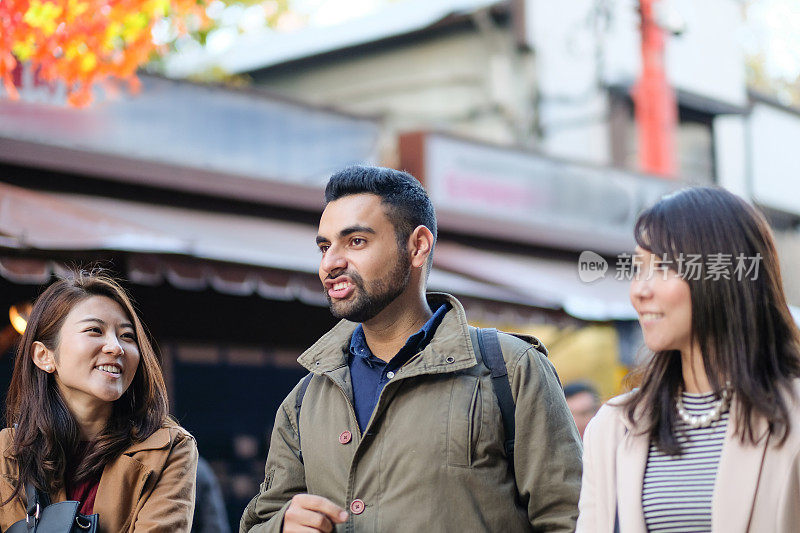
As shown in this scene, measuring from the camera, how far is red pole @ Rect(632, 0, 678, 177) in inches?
545

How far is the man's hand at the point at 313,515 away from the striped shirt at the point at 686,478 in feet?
2.90

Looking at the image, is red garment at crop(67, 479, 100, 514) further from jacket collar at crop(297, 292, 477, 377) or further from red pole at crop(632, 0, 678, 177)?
red pole at crop(632, 0, 678, 177)

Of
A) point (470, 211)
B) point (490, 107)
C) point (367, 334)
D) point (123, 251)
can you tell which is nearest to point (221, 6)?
point (490, 107)

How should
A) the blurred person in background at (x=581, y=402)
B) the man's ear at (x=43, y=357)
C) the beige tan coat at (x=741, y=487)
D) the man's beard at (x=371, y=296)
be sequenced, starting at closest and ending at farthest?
the beige tan coat at (x=741, y=487) < the man's beard at (x=371, y=296) < the man's ear at (x=43, y=357) < the blurred person in background at (x=581, y=402)

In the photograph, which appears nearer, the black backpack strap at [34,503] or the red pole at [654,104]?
the black backpack strap at [34,503]

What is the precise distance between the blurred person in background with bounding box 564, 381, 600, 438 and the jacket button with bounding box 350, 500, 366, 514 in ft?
12.7

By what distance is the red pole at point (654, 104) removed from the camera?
45.4ft

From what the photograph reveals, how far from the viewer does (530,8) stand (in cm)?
1409

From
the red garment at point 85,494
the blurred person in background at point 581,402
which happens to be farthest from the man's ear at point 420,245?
the blurred person in background at point 581,402

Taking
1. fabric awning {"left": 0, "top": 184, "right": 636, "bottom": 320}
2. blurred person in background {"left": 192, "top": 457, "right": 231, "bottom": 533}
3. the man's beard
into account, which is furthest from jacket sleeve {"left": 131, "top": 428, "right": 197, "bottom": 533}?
fabric awning {"left": 0, "top": 184, "right": 636, "bottom": 320}

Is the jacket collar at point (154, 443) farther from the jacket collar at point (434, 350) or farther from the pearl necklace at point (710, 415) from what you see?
the pearl necklace at point (710, 415)

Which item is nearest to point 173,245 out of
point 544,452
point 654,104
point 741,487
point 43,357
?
point 43,357

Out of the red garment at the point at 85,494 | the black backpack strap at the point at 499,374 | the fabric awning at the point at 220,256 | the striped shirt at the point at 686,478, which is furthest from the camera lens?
the fabric awning at the point at 220,256

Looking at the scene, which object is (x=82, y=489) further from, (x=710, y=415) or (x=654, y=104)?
(x=654, y=104)
